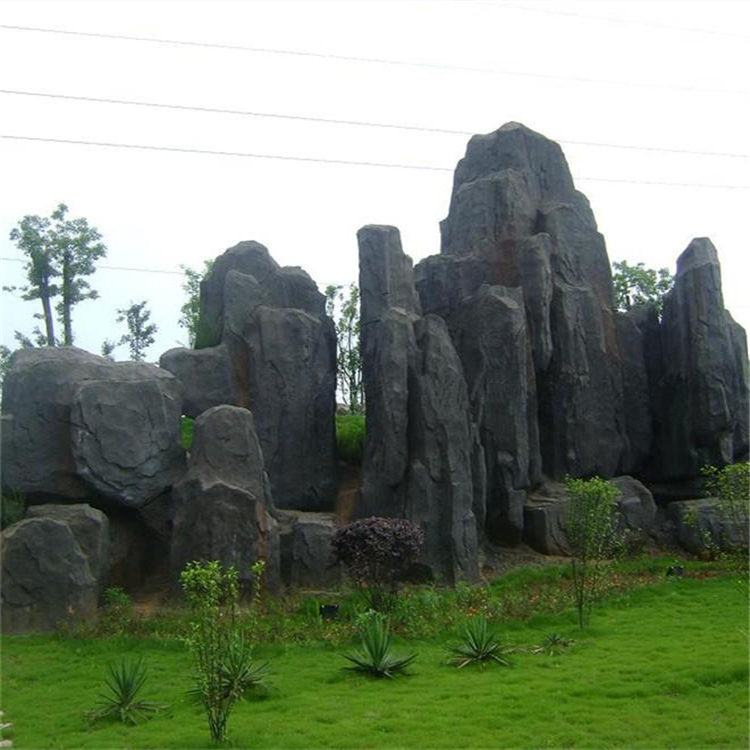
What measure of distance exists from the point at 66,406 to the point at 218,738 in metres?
10.5

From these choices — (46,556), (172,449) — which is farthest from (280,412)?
(46,556)

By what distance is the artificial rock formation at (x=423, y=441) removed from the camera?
19578mm

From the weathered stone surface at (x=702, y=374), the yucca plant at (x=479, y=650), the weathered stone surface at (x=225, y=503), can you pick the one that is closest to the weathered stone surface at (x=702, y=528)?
the weathered stone surface at (x=702, y=374)

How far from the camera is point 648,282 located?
46.4m

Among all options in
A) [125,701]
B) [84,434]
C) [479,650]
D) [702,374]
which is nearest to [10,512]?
[84,434]

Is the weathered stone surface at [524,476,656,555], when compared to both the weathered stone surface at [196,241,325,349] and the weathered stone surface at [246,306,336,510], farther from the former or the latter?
the weathered stone surface at [196,241,325,349]

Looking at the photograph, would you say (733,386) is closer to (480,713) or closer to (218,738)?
(480,713)

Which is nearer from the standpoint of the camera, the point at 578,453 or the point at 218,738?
the point at 218,738

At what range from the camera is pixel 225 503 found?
672 inches

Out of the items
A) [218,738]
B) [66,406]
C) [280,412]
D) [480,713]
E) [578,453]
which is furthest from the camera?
[578,453]

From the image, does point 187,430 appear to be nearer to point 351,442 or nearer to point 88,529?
point 351,442

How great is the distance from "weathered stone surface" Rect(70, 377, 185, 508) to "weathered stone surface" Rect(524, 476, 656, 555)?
315 inches

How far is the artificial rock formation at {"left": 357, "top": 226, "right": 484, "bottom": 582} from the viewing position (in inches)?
771

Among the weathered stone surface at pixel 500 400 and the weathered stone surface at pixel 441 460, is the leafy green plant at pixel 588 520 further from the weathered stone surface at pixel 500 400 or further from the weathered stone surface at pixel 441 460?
the weathered stone surface at pixel 500 400
